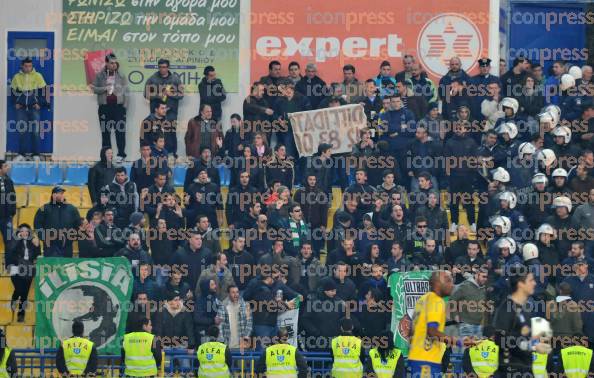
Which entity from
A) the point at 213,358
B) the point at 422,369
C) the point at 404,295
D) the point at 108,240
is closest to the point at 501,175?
the point at 404,295

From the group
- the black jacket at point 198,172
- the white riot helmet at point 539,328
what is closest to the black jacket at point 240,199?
the black jacket at point 198,172

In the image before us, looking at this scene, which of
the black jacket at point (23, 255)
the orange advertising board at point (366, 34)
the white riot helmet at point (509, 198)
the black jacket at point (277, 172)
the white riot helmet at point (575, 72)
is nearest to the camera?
the black jacket at point (23, 255)

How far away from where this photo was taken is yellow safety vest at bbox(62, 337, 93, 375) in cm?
2723

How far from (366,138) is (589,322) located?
5505mm

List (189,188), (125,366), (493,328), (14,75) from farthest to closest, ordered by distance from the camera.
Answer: (14,75), (189,188), (125,366), (493,328)

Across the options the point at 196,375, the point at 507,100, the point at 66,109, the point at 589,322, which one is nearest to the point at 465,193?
the point at 507,100

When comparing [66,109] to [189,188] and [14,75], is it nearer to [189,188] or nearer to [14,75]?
[14,75]

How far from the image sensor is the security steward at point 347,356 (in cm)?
2725

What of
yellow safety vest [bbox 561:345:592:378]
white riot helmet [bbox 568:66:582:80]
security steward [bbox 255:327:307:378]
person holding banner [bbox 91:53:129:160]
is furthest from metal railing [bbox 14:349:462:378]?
white riot helmet [bbox 568:66:582:80]

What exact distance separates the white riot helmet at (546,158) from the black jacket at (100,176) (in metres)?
7.20

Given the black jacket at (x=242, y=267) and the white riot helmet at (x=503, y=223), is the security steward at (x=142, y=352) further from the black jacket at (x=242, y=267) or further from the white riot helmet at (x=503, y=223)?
the white riot helmet at (x=503, y=223)

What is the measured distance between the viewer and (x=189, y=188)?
31.5 meters

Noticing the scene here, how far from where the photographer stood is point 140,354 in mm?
27250

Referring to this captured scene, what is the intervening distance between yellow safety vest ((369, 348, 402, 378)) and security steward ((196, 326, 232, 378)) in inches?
83.5
